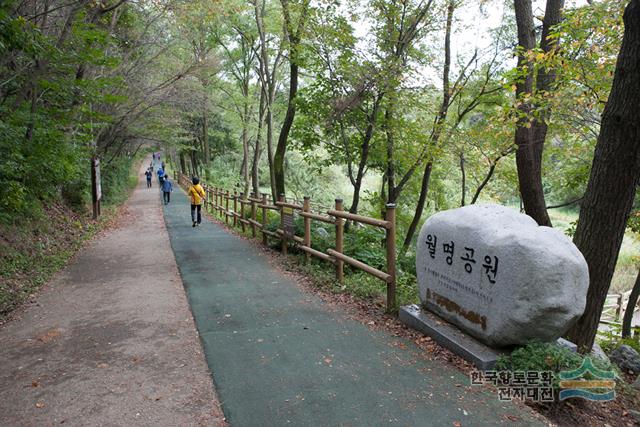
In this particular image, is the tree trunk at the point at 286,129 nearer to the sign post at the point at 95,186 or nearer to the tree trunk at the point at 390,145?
the tree trunk at the point at 390,145

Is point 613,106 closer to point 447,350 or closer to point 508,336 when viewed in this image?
point 508,336

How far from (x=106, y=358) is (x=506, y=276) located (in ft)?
12.3

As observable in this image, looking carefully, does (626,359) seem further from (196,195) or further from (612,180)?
(196,195)

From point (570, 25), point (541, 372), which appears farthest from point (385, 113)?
point (541, 372)

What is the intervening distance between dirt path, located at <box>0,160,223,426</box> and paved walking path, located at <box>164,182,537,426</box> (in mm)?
272

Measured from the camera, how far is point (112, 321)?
511 cm

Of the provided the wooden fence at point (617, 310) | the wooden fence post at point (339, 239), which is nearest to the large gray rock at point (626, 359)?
the wooden fence post at point (339, 239)

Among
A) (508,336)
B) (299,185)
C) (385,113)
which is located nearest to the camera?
(508,336)

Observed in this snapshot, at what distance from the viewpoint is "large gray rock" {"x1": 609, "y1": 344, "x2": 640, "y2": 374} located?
4.95 metres

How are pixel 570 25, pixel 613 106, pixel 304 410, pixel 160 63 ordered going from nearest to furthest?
1. pixel 304 410
2. pixel 613 106
3. pixel 570 25
4. pixel 160 63

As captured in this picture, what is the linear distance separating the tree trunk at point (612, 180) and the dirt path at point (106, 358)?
3.97m

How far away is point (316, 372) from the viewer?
3729 mm

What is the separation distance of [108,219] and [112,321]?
11537 millimetres

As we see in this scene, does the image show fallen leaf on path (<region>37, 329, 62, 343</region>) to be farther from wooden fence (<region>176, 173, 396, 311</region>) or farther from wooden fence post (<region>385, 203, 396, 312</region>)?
wooden fence post (<region>385, 203, 396, 312</region>)
